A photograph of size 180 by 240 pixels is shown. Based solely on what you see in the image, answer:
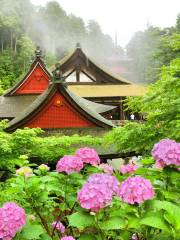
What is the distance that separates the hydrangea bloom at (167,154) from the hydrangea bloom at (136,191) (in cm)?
32

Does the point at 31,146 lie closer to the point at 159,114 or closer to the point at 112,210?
the point at 159,114

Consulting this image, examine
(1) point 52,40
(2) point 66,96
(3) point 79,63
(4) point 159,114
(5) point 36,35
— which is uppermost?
(5) point 36,35

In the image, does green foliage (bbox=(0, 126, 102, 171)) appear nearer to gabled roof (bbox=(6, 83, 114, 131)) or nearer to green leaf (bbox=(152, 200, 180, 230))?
gabled roof (bbox=(6, 83, 114, 131))

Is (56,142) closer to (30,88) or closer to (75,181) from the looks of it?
(75,181)

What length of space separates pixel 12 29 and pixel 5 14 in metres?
4.64

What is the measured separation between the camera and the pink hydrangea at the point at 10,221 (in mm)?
2262

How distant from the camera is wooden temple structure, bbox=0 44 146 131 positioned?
46.6ft

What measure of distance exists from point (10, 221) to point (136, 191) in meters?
0.75

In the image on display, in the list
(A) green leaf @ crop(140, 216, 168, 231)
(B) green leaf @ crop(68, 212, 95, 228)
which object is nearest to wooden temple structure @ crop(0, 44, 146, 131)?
(B) green leaf @ crop(68, 212, 95, 228)

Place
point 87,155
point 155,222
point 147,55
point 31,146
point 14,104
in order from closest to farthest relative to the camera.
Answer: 1. point 155,222
2. point 87,155
3. point 31,146
4. point 14,104
5. point 147,55

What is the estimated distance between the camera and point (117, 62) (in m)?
78.8

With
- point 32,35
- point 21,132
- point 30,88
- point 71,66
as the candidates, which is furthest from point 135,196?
point 32,35

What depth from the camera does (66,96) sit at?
14.2 meters

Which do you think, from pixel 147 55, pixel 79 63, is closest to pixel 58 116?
pixel 79 63
